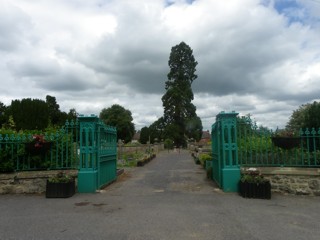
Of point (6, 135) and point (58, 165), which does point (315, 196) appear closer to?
point (58, 165)

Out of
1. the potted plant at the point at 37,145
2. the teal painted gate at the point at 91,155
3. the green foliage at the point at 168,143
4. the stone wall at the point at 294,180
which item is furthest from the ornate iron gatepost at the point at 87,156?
the green foliage at the point at 168,143

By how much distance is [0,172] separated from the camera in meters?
9.53

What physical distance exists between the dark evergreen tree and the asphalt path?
1816 inches

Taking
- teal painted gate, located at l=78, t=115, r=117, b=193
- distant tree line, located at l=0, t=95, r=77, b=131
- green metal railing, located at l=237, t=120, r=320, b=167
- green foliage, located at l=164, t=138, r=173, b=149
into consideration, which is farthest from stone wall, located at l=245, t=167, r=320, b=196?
green foliage, located at l=164, t=138, r=173, b=149

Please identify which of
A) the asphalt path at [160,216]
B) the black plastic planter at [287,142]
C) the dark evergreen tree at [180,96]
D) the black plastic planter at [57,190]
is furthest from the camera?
the dark evergreen tree at [180,96]

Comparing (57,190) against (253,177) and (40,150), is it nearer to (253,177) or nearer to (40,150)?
(40,150)

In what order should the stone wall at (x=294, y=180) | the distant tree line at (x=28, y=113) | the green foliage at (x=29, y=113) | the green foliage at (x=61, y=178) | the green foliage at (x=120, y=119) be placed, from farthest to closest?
the green foliage at (x=120, y=119), the green foliage at (x=29, y=113), the distant tree line at (x=28, y=113), the stone wall at (x=294, y=180), the green foliage at (x=61, y=178)

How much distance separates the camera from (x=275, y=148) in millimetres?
9742

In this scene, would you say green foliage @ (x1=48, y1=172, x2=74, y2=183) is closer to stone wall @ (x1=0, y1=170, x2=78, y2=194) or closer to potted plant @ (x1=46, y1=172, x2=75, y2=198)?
potted plant @ (x1=46, y1=172, x2=75, y2=198)

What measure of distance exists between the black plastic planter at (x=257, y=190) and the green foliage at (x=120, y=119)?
6587cm

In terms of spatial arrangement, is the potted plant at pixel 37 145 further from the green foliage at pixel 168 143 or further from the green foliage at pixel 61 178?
the green foliage at pixel 168 143

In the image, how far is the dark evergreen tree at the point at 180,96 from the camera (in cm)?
5544

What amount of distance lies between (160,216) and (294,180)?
472cm

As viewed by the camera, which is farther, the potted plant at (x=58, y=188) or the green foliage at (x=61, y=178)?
the green foliage at (x=61, y=178)
